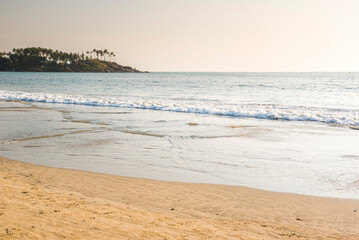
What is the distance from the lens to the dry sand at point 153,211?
423cm

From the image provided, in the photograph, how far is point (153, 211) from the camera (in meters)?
5.29

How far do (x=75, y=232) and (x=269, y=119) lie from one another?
16413 millimetres

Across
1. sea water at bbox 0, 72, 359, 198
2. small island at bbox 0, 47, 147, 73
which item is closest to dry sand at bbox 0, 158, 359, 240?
sea water at bbox 0, 72, 359, 198

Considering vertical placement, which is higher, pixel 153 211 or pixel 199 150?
pixel 199 150

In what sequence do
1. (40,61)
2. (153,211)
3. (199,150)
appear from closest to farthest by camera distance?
(153,211) < (199,150) < (40,61)

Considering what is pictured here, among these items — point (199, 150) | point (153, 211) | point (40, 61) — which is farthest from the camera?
point (40, 61)

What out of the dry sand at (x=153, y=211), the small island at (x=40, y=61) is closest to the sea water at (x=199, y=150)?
the dry sand at (x=153, y=211)

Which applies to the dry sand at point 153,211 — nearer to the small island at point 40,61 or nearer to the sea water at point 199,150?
the sea water at point 199,150

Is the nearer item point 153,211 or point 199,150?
point 153,211

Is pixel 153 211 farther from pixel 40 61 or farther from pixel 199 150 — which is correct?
pixel 40 61

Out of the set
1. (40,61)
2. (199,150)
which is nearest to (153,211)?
(199,150)

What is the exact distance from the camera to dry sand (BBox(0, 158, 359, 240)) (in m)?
4.23

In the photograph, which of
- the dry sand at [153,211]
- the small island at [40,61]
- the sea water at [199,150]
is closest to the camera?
the dry sand at [153,211]

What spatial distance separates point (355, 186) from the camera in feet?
22.2
